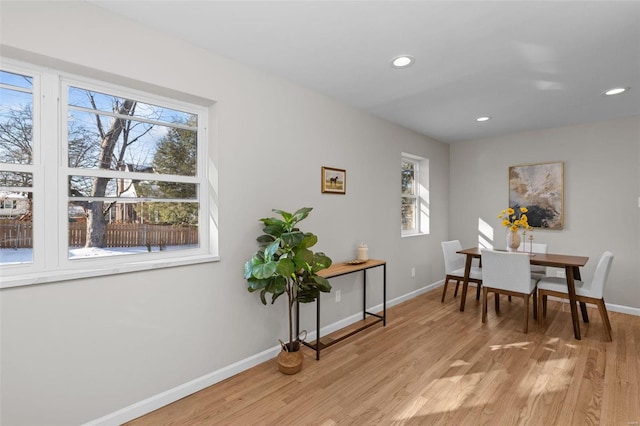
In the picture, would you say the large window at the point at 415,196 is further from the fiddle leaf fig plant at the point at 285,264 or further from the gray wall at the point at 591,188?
the fiddle leaf fig plant at the point at 285,264

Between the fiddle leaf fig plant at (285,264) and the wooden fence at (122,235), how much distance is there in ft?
1.73

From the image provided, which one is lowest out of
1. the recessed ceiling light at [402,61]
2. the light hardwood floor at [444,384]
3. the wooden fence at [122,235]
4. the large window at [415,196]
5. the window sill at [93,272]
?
the light hardwood floor at [444,384]

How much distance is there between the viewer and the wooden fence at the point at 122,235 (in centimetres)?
161

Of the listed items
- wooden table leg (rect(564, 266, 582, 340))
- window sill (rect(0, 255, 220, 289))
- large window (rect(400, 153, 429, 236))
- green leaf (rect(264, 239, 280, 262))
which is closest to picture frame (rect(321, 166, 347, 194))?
green leaf (rect(264, 239, 280, 262))

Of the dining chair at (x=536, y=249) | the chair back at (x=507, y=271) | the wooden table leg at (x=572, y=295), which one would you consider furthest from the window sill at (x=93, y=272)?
the dining chair at (x=536, y=249)

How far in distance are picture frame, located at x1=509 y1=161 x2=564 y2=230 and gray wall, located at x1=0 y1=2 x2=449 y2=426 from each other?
252 cm

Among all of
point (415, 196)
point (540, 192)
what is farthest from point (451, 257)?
point (540, 192)

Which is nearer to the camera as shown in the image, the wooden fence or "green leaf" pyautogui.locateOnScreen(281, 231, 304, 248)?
the wooden fence

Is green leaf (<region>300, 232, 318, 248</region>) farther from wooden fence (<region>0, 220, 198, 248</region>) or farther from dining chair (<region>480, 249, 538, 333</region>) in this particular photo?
dining chair (<region>480, 249, 538, 333</region>)

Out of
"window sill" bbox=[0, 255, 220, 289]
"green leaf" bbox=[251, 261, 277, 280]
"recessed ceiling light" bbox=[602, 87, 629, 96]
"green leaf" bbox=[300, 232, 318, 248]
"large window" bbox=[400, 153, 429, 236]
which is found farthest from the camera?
"large window" bbox=[400, 153, 429, 236]

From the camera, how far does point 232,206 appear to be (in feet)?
7.80

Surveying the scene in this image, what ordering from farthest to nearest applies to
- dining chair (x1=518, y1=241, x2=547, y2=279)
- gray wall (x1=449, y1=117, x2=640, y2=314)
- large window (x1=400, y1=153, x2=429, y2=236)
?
large window (x1=400, y1=153, x2=429, y2=236)
dining chair (x1=518, y1=241, x2=547, y2=279)
gray wall (x1=449, y1=117, x2=640, y2=314)

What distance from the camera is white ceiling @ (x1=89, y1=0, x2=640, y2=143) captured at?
1771 millimetres

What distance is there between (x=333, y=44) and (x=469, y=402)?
2632mm
